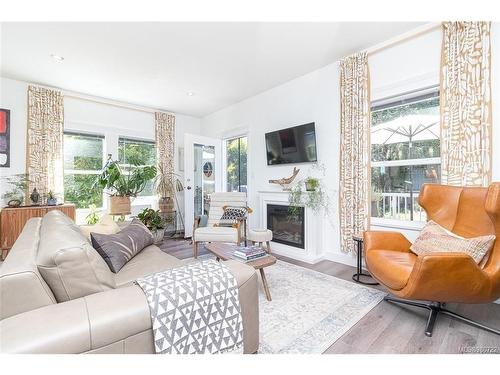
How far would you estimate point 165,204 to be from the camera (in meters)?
4.82

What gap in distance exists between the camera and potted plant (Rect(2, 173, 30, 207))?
3378 mm

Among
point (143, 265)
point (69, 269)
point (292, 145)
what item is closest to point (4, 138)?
point (143, 265)

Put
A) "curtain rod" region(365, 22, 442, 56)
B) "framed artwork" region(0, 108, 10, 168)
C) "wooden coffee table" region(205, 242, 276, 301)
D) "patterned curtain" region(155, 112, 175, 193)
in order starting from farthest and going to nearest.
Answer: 1. "patterned curtain" region(155, 112, 175, 193)
2. "framed artwork" region(0, 108, 10, 168)
3. "curtain rod" region(365, 22, 442, 56)
4. "wooden coffee table" region(205, 242, 276, 301)

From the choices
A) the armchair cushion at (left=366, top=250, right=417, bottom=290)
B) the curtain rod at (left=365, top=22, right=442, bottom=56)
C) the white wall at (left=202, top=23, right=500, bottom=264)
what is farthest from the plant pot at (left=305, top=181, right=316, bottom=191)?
the curtain rod at (left=365, top=22, right=442, bottom=56)

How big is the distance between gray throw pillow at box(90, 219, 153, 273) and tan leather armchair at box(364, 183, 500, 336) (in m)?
2.00

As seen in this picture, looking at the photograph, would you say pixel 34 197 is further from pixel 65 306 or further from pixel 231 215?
pixel 65 306

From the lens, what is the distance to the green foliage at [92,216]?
3.96 metres

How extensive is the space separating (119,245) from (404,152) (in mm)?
3048

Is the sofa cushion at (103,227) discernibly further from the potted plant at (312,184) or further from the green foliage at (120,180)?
the potted plant at (312,184)

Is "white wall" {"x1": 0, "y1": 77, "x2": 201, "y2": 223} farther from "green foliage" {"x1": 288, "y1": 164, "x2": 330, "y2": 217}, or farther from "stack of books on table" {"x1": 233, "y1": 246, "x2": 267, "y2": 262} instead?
"stack of books on table" {"x1": 233, "y1": 246, "x2": 267, "y2": 262}
